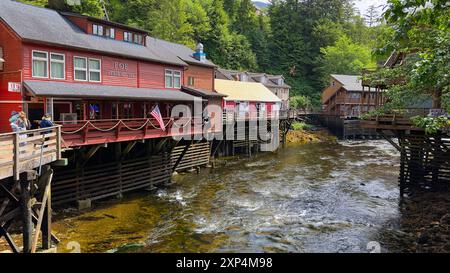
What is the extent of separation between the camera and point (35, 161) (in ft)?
38.4

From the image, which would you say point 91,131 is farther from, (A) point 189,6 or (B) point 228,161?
(A) point 189,6

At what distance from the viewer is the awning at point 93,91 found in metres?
16.4

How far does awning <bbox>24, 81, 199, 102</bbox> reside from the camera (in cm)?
1638

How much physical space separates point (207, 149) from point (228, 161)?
3729mm

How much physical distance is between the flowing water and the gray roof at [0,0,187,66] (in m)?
9.10

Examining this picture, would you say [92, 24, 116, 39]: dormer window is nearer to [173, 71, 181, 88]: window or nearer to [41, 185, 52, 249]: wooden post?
[173, 71, 181, 88]: window

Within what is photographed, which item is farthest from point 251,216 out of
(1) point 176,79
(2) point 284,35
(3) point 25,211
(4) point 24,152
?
(2) point 284,35

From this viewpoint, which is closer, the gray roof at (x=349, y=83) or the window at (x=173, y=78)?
the window at (x=173, y=78)

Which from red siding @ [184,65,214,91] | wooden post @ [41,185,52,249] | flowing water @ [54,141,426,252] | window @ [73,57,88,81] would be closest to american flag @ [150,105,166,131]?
window @ [73,57,88,81]

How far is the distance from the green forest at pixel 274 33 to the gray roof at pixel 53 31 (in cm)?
2838

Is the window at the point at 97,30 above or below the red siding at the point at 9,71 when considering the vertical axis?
above

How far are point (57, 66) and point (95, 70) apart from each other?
96.7 inches

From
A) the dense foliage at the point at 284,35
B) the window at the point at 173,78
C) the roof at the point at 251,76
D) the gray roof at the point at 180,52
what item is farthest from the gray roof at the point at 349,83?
the window at the point at 173,78

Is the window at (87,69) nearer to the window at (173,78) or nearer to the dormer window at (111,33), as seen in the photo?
the dormer window at (111,33)
